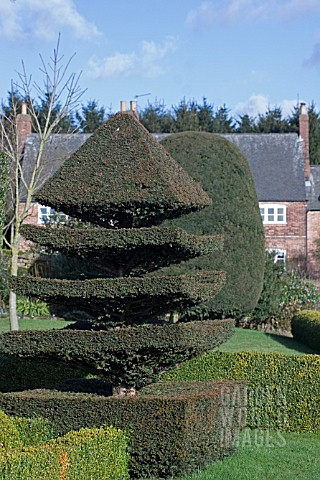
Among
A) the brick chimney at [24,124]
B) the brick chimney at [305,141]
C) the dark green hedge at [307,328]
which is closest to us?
the dark green hedge at [307,328]

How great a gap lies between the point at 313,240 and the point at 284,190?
3040 mm

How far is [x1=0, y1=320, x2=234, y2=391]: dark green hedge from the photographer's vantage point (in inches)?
310

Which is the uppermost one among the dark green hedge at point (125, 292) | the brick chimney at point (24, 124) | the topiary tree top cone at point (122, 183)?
the brick chimney at point (24, 124)

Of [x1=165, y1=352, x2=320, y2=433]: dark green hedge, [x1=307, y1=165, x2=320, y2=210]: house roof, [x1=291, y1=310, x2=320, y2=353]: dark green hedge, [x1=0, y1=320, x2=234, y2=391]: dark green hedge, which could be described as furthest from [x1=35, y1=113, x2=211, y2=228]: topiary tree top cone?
[x1=307, y1=165, x2=320, y2=210]: house roof

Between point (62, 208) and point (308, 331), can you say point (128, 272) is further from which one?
point (308, 331)

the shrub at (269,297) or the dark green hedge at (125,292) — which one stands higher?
the dark green hedge at (125,292)

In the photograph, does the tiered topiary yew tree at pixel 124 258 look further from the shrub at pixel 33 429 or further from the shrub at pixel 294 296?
the shrub at pixel 294 296

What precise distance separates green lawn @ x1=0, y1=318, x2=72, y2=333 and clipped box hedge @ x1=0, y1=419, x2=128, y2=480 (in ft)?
38.1

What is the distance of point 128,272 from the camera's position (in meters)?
9.02

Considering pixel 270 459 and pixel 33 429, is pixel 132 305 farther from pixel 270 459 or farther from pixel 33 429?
pixel 270 459

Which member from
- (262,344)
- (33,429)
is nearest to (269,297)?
(262,344)

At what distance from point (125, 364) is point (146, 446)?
0.95 m

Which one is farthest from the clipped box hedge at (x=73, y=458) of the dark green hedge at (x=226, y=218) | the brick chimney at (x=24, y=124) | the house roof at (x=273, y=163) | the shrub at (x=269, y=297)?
the brick chimney at (x=24, y=124)

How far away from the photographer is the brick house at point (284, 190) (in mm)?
33750
